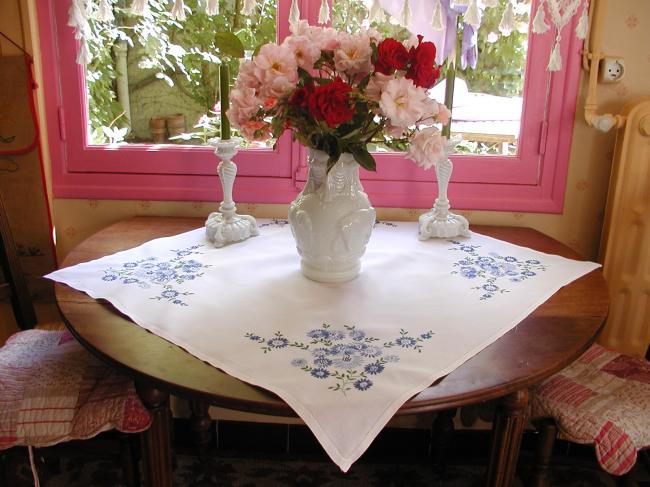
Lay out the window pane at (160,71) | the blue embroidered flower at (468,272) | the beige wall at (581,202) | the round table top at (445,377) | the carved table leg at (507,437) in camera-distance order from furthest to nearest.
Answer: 1. the window pane at (160,71)
2. the beige wall at (581,202)
3. the blue embroidered flower at (468,272)
4. the carved table leg at (507,437)
5. the round table top at (445,377)

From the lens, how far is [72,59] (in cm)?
179

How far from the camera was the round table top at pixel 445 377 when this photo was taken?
91 centimetres

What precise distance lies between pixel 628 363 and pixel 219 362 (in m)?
1.01

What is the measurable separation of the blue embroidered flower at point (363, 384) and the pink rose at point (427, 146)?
0.47 metres

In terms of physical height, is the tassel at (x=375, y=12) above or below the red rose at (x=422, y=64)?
above

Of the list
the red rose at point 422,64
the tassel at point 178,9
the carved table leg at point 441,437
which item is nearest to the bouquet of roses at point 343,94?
the red rose at point 422,64

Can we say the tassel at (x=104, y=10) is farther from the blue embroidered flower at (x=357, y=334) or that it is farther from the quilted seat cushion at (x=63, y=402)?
the blue embroidered flower at (x=357, y=334)

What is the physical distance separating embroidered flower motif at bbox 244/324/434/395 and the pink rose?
337 mm

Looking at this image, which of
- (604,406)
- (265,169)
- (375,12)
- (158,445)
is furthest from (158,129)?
(604,406)

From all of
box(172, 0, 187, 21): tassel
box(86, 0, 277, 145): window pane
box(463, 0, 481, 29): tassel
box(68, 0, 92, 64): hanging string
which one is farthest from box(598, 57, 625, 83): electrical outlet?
box(68, 0, 92, 64): hanging string

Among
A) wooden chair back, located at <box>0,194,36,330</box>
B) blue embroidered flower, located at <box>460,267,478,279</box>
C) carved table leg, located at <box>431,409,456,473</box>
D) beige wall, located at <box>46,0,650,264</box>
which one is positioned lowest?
carved table leg, located at <box>431,409,456,473</box>

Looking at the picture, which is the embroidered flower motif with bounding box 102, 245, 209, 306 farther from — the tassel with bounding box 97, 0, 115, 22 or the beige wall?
the tassel with bounding box 97, 0, 115, 22

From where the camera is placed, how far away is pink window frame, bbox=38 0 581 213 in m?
1.79

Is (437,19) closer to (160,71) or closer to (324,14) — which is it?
(324,14)
